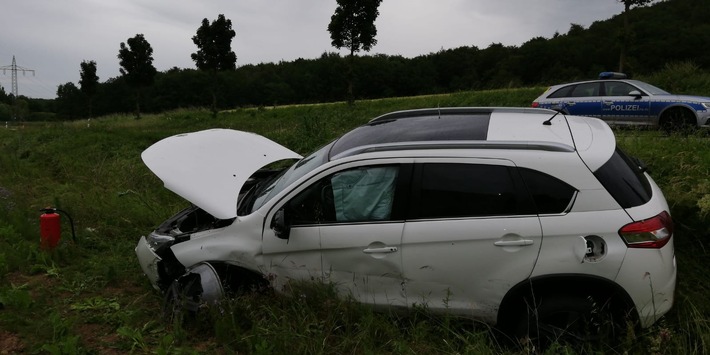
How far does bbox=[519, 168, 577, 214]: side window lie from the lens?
10.0 ft

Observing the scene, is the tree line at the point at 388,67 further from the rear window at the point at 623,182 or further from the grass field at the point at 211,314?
the rear window at the point at 623,182

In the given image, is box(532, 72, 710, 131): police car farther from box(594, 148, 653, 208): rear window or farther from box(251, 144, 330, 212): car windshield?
box(251, 144, 330, 212): car windshield

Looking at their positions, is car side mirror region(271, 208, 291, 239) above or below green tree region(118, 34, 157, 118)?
below

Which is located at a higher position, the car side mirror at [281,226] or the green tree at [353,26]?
the green tree at [353,26]

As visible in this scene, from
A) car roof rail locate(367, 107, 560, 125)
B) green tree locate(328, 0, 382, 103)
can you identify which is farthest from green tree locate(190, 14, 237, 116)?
car roof rail locate(367, 107, 560, 125)

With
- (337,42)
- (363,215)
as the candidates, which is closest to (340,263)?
(363,215)

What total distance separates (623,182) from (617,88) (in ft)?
26.7

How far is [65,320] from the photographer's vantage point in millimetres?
3770

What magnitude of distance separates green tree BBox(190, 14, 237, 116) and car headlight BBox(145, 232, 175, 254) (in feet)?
94.5

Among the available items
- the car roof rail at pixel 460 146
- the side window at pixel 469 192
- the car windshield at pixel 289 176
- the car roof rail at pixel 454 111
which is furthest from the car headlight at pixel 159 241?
the side window at pixel 469 192

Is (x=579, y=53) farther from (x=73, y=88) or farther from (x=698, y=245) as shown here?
(x=73, y=88)

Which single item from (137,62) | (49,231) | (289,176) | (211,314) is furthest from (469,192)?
(137,62)

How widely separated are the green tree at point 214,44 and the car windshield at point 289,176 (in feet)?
95.4

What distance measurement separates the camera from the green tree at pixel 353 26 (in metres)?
23.9
